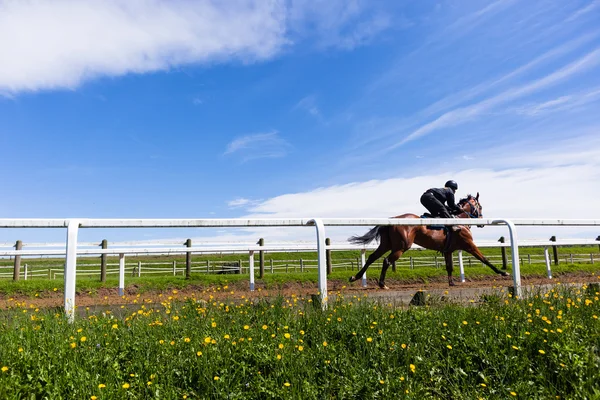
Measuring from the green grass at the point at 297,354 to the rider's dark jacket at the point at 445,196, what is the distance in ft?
14.8

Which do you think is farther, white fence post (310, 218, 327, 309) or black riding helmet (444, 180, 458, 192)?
black riding helmet (444, 180, 458, 192)

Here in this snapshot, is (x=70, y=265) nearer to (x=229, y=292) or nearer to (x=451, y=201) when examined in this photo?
(x=229, y=292)

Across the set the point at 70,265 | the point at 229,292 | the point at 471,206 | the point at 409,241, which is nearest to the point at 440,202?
the point at 409,241

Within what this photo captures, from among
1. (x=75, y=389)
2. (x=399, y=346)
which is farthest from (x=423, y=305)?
(x=75, y=389)

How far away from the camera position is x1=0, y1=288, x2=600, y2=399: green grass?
3.24 m

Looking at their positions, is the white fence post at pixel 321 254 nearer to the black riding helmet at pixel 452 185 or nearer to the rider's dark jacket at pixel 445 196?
the rider's dark jacket at pixel 445 196

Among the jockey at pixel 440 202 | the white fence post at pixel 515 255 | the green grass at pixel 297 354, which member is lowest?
the green grass at pixel 297 354

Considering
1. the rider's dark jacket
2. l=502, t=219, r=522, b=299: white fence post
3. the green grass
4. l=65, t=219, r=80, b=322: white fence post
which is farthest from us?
the rider's dark jacket

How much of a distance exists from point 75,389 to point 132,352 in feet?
2.09

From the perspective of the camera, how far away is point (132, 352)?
3.70m

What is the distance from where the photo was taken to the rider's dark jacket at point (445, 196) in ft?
30.3

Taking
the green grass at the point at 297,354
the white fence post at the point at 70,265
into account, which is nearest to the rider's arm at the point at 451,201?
the green grass at the point at 297,354

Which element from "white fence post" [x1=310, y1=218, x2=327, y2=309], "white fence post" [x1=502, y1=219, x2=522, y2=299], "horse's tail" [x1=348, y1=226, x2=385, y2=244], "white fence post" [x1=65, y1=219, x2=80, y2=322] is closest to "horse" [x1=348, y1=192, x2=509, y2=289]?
"horse's tail" [x1=348, y1=226, x2=385, y2=244]

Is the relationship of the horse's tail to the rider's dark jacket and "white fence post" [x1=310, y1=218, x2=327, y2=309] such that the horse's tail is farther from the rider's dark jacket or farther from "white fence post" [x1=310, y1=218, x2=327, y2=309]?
"white fence post" [x1=310, y1=218, x2=327, y2=309]
